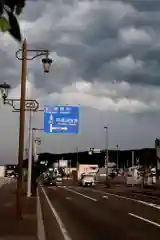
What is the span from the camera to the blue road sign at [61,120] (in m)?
35.4

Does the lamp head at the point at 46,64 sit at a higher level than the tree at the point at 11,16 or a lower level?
higher

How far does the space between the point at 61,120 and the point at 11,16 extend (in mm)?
33015

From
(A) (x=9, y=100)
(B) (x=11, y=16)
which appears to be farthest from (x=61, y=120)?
(B) (x=11, y=16)

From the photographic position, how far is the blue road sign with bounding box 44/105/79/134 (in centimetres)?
3538

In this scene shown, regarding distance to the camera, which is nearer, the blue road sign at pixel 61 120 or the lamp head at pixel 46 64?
the lamp head at pixel 46 64

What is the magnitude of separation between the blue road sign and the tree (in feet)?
106

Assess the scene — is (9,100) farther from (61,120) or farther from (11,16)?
(11,16)

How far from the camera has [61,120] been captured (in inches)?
1405

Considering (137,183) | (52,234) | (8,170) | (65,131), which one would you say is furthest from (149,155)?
(52,234)

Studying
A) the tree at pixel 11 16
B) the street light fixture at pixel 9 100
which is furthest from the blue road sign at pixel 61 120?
the tree at pixel 11 16

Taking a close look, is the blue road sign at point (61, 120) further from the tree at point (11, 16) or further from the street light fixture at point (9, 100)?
the tree at point (11, 16)

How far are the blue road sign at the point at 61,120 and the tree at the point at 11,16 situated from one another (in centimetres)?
3240

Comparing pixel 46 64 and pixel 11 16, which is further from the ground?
pixel 46 64

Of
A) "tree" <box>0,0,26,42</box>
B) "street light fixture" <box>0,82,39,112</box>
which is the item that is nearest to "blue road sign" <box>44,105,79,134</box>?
"street light fixture" <box>0,82,39,112</box>
